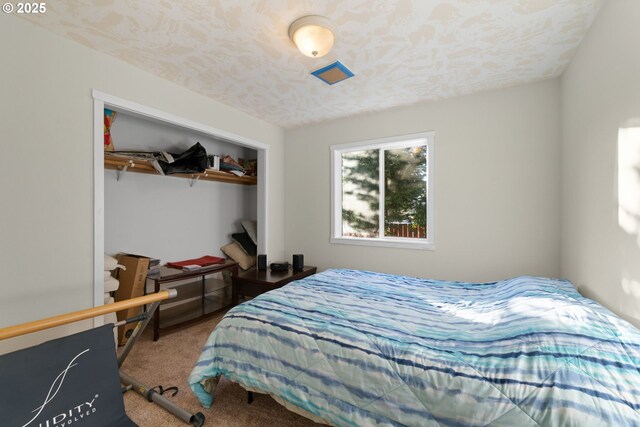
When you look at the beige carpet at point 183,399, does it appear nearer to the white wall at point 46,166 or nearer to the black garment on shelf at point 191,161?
Result: the white wall at point 46,166

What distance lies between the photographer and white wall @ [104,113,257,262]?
287 centimetres

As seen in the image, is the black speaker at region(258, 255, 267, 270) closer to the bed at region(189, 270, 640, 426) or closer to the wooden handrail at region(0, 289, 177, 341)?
the bed at region(189, 270, 640, 426)

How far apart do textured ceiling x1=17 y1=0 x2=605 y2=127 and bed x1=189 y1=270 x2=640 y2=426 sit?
169cm

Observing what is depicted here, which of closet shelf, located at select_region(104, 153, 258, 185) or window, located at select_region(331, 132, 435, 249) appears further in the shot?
window, located at select_region(331, 132, 435, 249)

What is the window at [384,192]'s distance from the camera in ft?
10.5

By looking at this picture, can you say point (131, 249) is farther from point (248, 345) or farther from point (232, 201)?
point (248, 345)

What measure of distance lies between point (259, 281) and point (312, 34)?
236 centimetres

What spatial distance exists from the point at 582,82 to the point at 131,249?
4.20m

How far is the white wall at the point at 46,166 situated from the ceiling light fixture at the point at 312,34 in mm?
1519

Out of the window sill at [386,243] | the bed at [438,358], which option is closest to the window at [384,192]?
the window sill at [386,243]

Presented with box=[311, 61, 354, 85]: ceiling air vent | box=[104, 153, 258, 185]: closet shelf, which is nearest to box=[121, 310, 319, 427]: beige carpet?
box=[104, 153, 258, 185]: closet shelf

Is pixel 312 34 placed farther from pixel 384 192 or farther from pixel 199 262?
pixel 199 262

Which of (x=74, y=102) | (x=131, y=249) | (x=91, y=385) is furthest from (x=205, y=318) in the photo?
(x=74, y=102)

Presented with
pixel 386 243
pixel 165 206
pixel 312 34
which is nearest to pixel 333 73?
pixel 312 34
